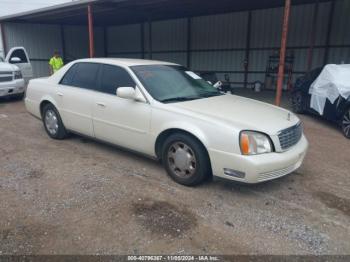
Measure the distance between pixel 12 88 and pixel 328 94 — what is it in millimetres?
9506

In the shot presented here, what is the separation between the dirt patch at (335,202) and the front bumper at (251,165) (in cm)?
57

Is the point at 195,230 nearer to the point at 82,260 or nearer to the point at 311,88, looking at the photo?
the point at 82,260

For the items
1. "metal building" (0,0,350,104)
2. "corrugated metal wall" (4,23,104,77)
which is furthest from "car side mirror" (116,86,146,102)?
"corrugated metal wall" (4,23,104,77)

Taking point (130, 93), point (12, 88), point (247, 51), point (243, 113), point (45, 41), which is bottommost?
point (12, 88)

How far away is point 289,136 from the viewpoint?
145 inches

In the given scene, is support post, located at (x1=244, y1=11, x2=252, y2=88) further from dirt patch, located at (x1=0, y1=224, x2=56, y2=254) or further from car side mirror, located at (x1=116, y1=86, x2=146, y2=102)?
dirt patch, located at (x1=0, y1=224, x2=56, y2=254)

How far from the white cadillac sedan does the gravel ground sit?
0.34 meters

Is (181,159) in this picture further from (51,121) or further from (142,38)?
(142,38)


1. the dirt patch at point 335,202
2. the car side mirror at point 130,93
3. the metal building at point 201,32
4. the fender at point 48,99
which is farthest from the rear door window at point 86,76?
the metal building at point 201,32

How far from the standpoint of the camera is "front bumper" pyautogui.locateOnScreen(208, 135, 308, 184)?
329cm

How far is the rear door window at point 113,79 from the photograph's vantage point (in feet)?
14.5

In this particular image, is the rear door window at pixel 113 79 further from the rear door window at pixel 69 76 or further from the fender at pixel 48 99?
the fender at pixel 48 99

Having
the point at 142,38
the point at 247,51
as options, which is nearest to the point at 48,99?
the point at 247,51

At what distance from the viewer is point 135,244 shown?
8.98 ft
